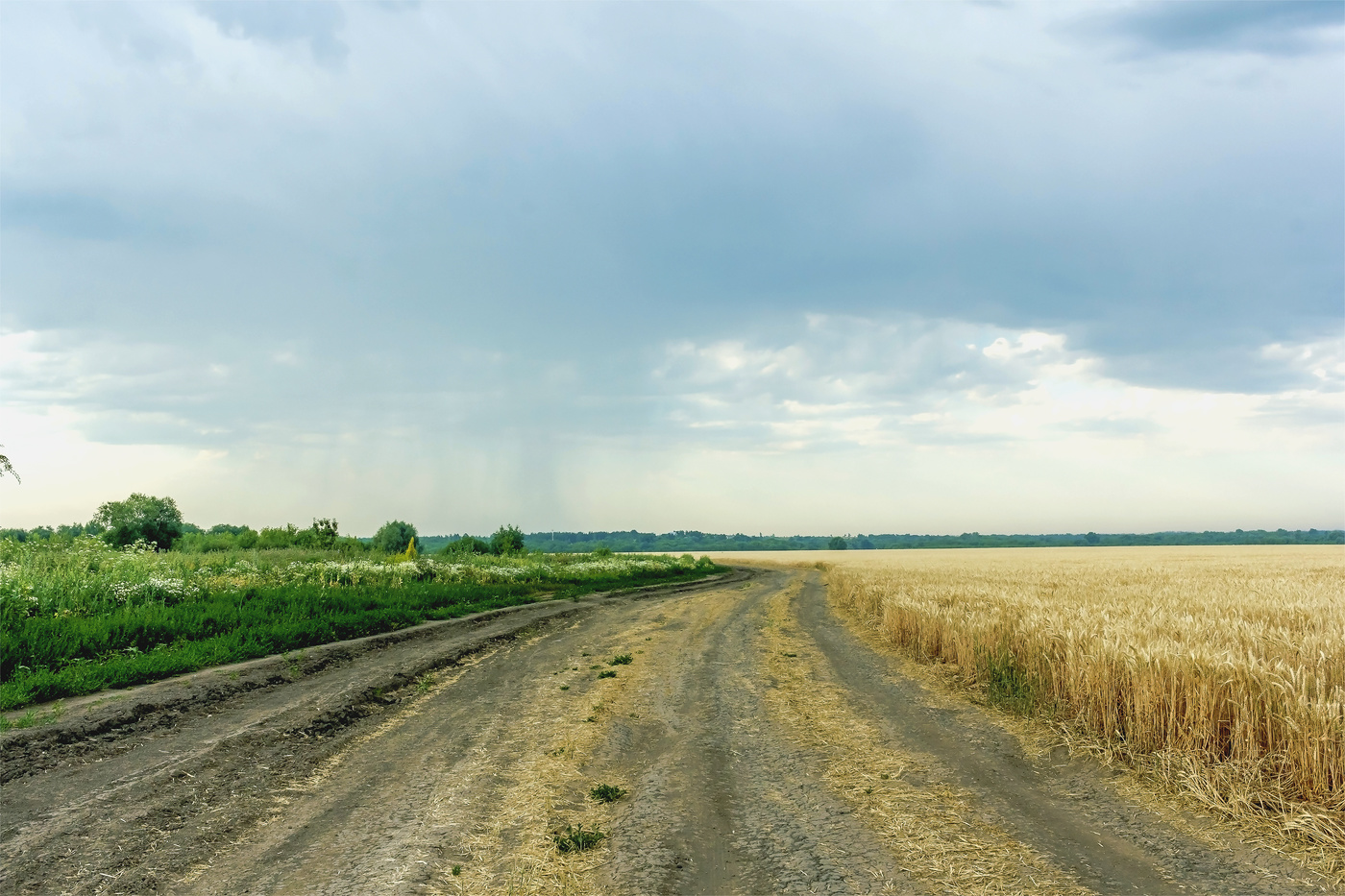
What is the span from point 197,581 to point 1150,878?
24259 mm

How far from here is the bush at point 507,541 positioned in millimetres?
71562

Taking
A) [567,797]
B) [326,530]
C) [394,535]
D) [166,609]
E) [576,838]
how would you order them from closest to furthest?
[576,838], [567,797], [166,609], [326,530], [394,535]

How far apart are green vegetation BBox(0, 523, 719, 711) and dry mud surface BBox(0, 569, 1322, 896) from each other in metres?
1.69

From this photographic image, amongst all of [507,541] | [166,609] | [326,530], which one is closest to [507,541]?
[507,541]

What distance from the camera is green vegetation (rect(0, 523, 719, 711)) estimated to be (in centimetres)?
1207

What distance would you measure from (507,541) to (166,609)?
57345 millimetres

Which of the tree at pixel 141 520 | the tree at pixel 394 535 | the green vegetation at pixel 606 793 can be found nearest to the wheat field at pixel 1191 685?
the green vegetation at pixel 606 793

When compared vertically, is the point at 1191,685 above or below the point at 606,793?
above

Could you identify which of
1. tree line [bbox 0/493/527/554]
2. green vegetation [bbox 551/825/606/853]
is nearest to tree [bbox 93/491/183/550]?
tree line [bbox 0/493/527/554]

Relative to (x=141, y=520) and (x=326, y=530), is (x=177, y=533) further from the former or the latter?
(x=326, y=530)

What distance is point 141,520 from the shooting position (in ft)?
206

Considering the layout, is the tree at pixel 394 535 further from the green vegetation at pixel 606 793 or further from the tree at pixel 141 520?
the green vegetation at pixel 606 793

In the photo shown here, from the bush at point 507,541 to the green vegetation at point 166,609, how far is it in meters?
40.2

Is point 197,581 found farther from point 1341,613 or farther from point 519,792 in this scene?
point 1341,613
